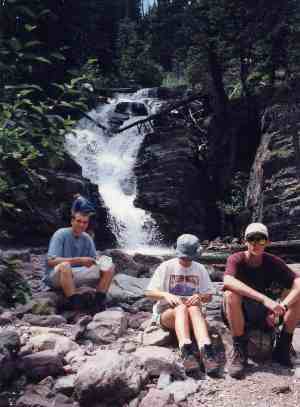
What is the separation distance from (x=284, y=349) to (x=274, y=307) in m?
0.54

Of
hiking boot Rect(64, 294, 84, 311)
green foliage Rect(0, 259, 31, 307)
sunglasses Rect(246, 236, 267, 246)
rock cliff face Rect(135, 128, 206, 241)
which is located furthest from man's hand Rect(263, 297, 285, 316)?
rock cliff face Rect(135, 128, 206, 241)

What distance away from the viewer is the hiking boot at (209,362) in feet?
14.3

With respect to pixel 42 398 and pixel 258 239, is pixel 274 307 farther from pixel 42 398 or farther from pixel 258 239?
pixel 42 398

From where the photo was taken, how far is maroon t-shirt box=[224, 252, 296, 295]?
480 cm

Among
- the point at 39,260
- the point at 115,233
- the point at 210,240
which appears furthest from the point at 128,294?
the point at 210,240

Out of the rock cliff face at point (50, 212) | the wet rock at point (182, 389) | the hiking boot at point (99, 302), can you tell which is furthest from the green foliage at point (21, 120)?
the rock cliff face at point (50, 212)

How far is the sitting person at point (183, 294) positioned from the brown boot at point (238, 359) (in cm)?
31

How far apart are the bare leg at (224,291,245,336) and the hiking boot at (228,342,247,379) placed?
134 millimetres

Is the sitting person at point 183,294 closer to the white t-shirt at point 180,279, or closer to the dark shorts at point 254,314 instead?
the white t-shirt at point 180,279

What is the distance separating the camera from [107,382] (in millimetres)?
3877

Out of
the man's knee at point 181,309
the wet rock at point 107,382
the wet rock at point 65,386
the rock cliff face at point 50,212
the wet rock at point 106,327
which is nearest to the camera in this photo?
the wet rock at point 107,382

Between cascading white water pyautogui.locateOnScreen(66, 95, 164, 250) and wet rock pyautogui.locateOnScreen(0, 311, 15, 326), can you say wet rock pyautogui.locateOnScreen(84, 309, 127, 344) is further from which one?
cascading white water pyautogui.locateOnScreen(66, 95, 164, 250)

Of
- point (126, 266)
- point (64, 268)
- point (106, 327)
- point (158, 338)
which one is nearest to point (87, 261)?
point (64, 268)

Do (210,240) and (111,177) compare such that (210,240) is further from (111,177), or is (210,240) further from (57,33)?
(57,33)
